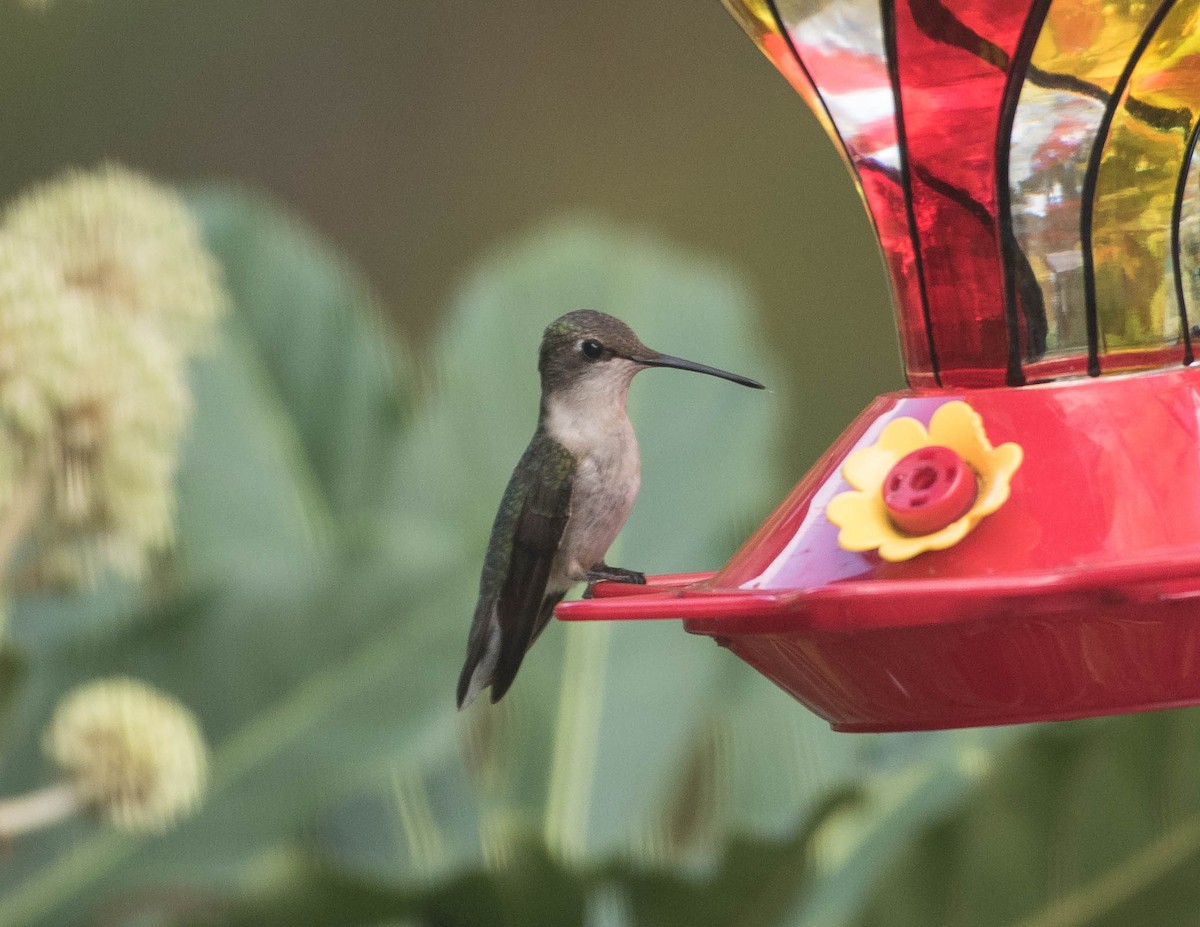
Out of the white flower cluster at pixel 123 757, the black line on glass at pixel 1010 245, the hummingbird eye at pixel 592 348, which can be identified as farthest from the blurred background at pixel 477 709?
the black line on glass at pixel 1010 245

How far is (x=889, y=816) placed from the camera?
2770 mm

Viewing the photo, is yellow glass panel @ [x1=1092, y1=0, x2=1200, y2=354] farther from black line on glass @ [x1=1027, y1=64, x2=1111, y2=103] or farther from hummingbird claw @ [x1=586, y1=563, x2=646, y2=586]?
hummingbird claw @ [x1=586, y1=563, x2=646, y2=586]

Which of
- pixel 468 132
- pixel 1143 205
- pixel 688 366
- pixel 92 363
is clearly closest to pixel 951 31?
pixel 1143 205

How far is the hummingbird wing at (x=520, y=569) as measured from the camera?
57.7 inches

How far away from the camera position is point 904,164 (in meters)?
1.36

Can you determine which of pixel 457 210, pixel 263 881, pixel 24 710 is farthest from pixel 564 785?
pixel 457 210

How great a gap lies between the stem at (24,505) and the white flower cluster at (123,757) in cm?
21

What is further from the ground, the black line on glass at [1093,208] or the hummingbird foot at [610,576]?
the black line on glass at [1093,208]

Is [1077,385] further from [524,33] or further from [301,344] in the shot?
[524,33]

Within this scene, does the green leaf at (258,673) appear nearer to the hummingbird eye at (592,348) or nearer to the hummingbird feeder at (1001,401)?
the hummingbird eye at (592,348)

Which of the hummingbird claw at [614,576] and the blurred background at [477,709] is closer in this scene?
the hummingbird claw at [614,576]

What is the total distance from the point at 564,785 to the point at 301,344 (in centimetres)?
101

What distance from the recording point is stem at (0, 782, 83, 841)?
149 cm

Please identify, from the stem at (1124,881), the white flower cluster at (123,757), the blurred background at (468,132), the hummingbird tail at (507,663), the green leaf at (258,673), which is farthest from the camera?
the blurred background at (468,132)
